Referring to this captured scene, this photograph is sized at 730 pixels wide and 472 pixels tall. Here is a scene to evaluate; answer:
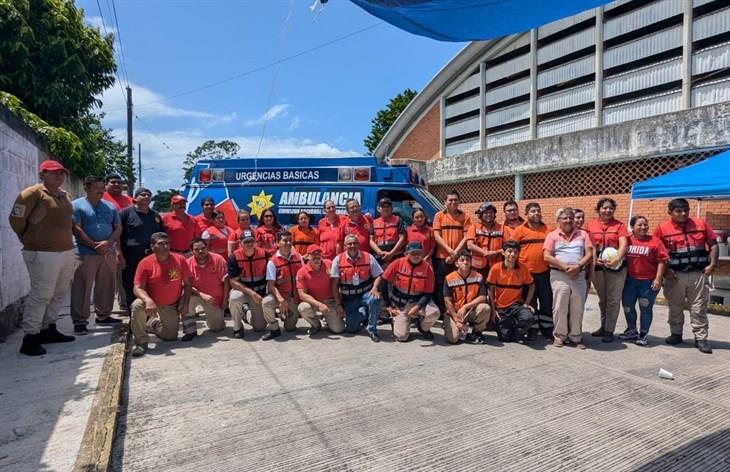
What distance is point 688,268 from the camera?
18.0 feet

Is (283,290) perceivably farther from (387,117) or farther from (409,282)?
(387,117)

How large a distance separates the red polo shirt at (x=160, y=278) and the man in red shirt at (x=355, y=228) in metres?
2.25

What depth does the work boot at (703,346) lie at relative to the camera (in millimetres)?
5309

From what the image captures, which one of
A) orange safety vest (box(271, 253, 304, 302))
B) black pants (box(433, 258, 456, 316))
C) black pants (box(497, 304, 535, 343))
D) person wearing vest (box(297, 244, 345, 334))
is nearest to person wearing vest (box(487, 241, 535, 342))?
black pants (box(497, 304, 535, 343))

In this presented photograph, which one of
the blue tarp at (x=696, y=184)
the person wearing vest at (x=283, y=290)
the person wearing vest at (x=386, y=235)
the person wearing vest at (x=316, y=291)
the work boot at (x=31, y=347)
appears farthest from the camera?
the blue tarp at (x=696, y=184)

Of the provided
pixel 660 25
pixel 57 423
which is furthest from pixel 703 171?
pixel 660 25

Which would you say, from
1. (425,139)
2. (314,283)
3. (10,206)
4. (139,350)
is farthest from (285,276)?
(425,139)

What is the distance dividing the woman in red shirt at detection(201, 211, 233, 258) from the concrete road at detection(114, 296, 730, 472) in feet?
6.08

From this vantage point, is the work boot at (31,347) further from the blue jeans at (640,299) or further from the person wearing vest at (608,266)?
the blue jeans at (640,299)

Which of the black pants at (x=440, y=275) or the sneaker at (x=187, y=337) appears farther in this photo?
the black pants at (x=440, y=275)

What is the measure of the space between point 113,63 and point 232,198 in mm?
8783

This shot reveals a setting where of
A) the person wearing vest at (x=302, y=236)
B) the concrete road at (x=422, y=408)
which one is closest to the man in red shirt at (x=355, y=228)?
the person wearing vest at (x=302, y=236)

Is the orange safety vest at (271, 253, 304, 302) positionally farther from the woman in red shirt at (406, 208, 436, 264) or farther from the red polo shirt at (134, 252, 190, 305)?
the woman in red shirt at (406, 208, 436, 264)

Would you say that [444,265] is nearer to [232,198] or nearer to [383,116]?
[232,198]
